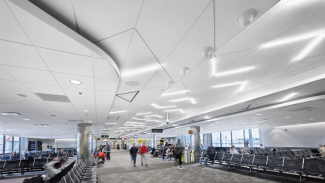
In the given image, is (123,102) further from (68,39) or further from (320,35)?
(320,35)

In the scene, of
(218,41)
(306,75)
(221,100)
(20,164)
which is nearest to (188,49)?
(218,41)

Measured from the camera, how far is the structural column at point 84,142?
1343cm

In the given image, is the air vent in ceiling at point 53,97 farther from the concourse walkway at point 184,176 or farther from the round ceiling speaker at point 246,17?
the round ceiling speaker at point 246,17

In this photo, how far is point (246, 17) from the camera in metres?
2.66

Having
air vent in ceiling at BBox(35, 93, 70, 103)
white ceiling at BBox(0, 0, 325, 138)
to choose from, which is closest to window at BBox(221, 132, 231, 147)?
white ceiling at BBox(0, 0, 325, 138)

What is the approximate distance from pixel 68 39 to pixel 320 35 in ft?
15.3

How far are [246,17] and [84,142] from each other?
14.5 metres

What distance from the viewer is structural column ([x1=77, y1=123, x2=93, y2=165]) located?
13.4m

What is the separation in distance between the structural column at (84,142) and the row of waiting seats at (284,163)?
10005 millimetres

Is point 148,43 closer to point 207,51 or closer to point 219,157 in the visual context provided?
point 207,51

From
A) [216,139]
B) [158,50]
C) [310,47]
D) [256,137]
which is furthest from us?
[216,139]

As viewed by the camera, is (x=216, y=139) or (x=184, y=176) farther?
(x=216, y=139)

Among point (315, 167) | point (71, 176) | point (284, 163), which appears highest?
point (71, 176)

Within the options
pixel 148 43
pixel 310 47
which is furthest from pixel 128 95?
pixel 310 47
